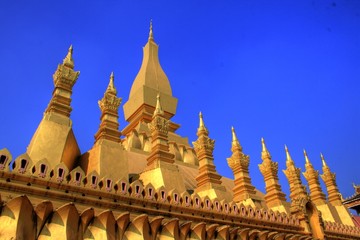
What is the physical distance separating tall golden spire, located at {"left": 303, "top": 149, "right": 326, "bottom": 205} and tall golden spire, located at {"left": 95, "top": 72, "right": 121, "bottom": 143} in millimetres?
13965

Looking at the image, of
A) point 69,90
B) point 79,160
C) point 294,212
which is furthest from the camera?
point 294,212

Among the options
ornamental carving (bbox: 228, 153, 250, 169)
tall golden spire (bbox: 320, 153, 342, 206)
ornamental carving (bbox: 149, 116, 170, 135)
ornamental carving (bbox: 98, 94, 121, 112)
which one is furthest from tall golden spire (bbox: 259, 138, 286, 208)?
ornamental carving (bbox: 98, 94, 121, 112)

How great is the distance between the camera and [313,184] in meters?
22.0

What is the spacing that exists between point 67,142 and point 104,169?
1699 millimetres

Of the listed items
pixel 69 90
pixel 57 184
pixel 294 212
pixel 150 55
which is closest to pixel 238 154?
pixel 294 212

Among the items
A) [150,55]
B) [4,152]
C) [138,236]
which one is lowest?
[138,236]

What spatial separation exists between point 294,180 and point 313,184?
469 centimetres

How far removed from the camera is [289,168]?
2011cm

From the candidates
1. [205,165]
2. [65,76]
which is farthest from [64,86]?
[205,165]

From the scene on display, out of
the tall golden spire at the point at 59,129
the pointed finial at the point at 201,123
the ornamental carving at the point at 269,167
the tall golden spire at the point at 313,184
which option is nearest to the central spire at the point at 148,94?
the pointed finial at the point at 201,123

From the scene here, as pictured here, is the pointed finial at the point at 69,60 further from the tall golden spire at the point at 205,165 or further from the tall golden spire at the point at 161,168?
the tall golden spire at the point at 205,165

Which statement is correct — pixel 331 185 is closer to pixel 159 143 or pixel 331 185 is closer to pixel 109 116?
pixel 159 143

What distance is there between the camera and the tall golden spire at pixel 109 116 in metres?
13.1

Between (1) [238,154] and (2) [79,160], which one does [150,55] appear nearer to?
(1) [238,154]
